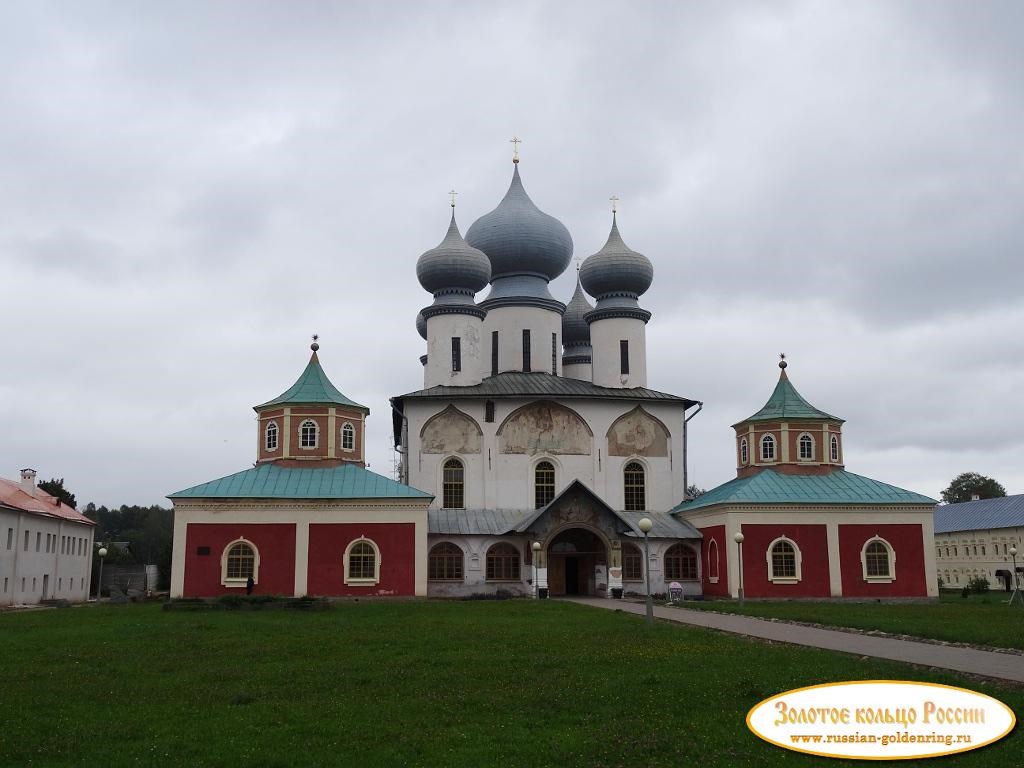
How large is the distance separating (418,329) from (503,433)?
13497 millimetres

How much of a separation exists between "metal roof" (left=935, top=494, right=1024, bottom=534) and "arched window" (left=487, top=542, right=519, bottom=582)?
3043 cm

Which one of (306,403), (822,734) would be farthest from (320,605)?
(822,734)

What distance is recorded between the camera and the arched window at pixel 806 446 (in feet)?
120

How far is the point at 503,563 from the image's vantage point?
34812mm

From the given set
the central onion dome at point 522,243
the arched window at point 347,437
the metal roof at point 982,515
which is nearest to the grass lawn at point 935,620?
the arched window at point 347,437

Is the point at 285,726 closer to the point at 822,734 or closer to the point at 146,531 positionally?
the point at 822,734

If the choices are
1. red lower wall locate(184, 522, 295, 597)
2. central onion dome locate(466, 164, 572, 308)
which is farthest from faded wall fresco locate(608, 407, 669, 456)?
red lower wall locate(184, 522, 295, 597)

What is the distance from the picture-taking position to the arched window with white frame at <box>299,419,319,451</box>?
34.9m

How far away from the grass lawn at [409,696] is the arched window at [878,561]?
59.2 feet

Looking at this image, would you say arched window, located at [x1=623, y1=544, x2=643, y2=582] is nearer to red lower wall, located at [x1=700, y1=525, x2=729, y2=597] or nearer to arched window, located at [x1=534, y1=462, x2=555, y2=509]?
red lower wall, located at [x1=700, y1=525, x2=729, y2=597]

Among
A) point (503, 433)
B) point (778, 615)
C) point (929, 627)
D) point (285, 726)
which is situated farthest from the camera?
point (503, 433)

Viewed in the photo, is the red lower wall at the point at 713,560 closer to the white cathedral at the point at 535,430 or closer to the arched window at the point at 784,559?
the white cathedral at the point at 535,430

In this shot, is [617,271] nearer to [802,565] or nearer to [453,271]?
[453,271]

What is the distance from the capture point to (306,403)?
115 ft
